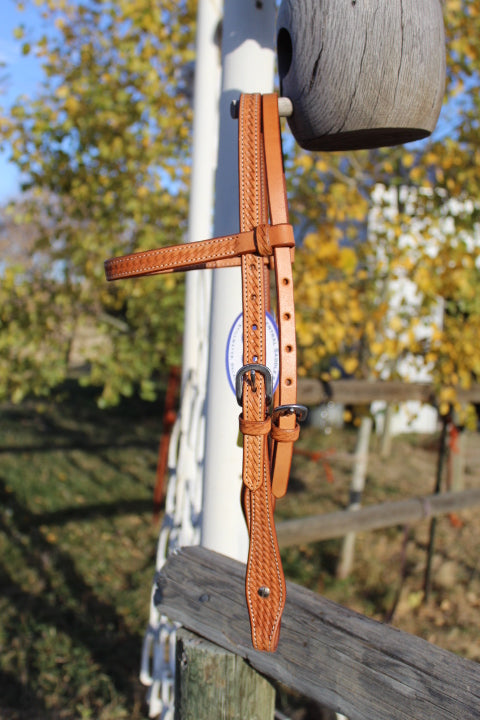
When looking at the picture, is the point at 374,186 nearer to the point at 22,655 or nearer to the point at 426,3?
the point at 426,3

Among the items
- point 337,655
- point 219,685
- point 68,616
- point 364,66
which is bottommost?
point 68,616

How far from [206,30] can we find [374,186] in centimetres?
205

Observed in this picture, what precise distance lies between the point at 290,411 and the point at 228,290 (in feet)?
2.44

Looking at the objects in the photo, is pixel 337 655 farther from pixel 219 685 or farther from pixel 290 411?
pixel 290 411

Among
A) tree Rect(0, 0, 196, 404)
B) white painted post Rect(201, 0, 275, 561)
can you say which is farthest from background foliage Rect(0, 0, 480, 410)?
white painted post Rect(201, 0, 275, 561)

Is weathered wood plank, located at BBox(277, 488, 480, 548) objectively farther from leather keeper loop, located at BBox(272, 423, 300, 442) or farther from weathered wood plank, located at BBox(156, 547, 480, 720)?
leather keeper loop, located at BBox(272, 423, 300, 442)

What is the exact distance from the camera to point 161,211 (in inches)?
171

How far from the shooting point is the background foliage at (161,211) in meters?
3.95

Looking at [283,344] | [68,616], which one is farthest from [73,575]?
[283,344]

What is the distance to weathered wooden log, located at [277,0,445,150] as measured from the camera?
A: 1183mm

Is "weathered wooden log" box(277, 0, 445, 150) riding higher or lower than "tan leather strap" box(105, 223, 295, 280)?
higher

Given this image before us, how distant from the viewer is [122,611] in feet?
14.4


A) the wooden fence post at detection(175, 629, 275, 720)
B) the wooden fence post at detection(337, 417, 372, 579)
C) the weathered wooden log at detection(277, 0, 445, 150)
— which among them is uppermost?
the weathered wooden log at detection(277, 0, 445, 150)

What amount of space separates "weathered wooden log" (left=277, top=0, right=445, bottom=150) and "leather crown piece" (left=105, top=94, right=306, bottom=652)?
167 millimetres
